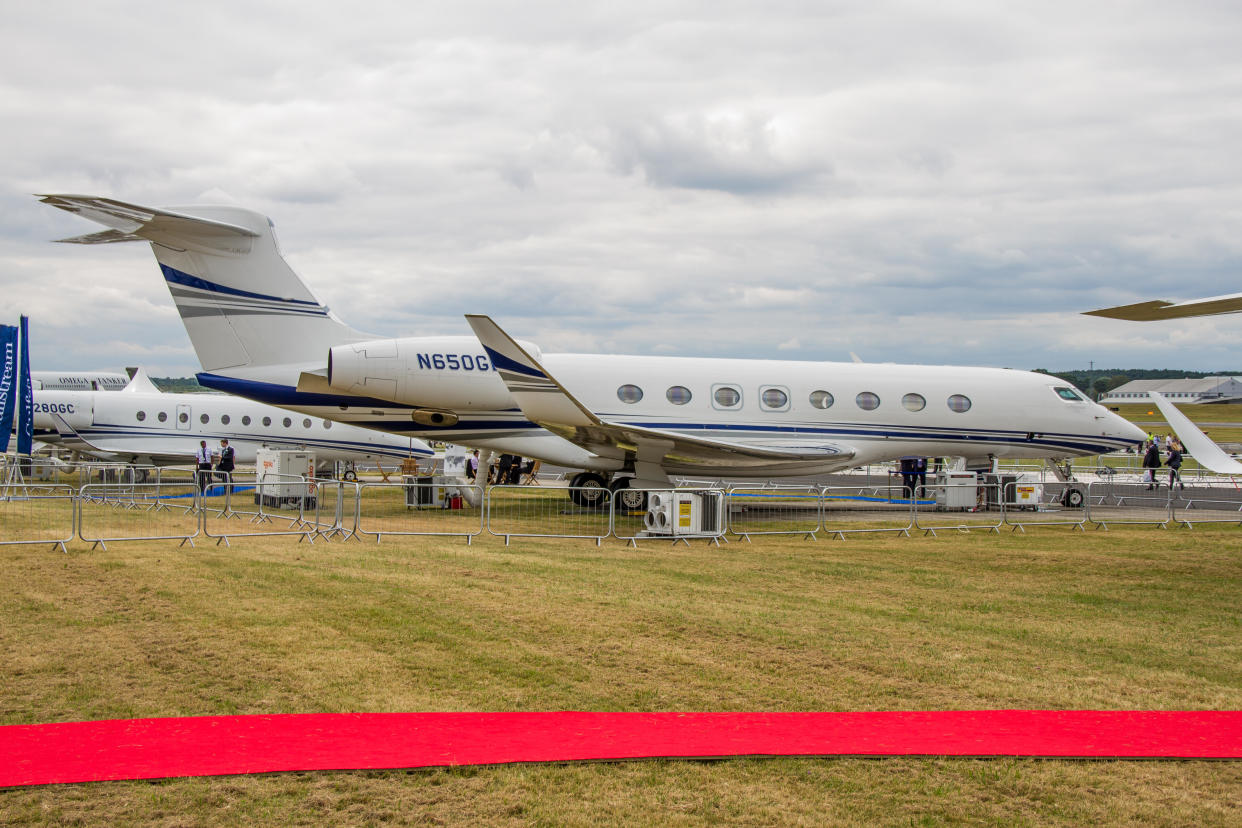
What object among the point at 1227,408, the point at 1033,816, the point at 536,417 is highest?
the point at 1227,408

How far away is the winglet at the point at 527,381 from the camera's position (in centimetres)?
1514

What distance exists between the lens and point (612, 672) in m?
7.12

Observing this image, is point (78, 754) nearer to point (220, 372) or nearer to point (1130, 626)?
point (1130, 626)

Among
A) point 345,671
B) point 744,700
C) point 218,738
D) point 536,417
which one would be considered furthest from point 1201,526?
point 218,738

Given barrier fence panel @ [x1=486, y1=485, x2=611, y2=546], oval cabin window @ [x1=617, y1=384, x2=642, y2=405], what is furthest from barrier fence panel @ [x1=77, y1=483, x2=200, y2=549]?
oval cabin window @ [x1=617, y1=384, x2=642, y2=405]

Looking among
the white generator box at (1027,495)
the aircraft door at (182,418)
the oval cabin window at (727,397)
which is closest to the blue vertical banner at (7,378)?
the aircraft door at (182,418)

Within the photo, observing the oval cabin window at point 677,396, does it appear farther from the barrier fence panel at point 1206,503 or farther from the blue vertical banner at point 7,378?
the blue vertical banner at point 7,378

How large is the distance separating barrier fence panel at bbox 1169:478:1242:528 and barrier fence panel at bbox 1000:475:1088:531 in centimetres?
184

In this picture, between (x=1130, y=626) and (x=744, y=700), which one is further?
(x=1130, y=626)

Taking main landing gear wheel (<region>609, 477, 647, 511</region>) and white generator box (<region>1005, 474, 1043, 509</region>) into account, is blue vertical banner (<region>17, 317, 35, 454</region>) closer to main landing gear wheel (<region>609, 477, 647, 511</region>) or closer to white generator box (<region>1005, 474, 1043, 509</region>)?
main landing gear wheel (<region>609, 477, 647, 511</region>)

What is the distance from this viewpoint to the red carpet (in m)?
5.14

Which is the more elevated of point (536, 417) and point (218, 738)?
point (536, 417)

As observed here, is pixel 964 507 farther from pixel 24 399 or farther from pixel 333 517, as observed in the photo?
pixel 24 399

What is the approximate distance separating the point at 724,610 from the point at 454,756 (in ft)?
15.3
